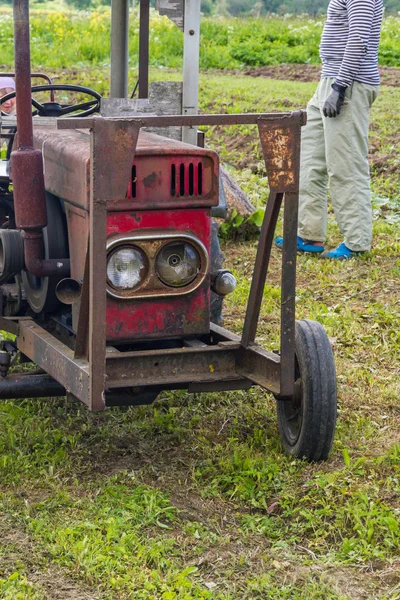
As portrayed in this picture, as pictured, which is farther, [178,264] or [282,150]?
[178,264]

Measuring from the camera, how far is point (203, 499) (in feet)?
11.4

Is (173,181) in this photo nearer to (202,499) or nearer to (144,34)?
(202,499)

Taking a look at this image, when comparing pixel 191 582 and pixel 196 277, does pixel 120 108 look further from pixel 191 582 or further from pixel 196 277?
pixel 191 582

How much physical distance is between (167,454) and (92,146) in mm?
1318

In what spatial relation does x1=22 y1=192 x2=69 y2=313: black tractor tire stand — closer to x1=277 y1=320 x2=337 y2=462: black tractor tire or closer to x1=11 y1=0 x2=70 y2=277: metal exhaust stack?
x1=11 y1=0 x2=70 y2=277: metal exhaust stack

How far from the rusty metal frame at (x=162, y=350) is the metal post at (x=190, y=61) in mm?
1212

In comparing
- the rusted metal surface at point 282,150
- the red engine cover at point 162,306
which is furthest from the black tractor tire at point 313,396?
the rusted metal surface at point 282,150

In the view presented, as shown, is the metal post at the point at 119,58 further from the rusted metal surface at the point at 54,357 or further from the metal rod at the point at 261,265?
the metal rod at the point at 261,265

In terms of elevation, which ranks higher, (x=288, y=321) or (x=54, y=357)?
(x=288, y=321)

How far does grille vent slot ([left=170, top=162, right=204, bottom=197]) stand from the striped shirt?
3.28m

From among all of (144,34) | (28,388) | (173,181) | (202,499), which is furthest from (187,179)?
(144,34)

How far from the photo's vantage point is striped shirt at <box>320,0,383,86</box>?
657 cm

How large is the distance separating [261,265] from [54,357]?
83 centimetres

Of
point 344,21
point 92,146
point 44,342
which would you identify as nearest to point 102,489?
point 44,342
